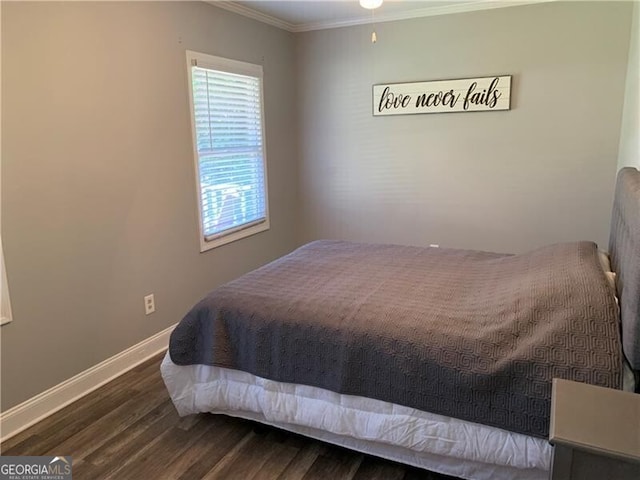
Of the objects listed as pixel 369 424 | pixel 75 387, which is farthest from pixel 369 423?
pixel 75 387

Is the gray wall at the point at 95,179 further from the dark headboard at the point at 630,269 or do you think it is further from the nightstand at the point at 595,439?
the dark headboard at the point at 630,269

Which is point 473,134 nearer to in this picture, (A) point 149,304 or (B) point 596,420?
(A) point 149,304

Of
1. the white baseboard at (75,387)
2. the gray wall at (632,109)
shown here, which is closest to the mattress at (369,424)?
the white baseboard at (75,387)

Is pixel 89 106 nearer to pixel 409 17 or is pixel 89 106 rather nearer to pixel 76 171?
pixel 76 171

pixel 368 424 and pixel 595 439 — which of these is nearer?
pixel 595 439

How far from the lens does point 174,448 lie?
7.18 feet

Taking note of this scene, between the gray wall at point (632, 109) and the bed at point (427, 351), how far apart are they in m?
0.37

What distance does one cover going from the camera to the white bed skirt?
1710 millimetres

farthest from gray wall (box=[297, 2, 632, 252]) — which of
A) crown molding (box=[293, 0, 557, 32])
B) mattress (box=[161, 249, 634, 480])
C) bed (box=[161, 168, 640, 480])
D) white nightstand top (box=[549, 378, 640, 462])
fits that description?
white nightstand top (box=[549, 378, 640, 462])

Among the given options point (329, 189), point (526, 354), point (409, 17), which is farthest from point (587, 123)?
point (526, 354)

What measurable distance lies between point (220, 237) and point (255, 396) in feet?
5.71

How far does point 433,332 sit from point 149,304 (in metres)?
1.97

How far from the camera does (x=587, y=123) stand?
348cm

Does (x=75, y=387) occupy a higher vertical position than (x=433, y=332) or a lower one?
lower
